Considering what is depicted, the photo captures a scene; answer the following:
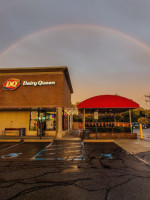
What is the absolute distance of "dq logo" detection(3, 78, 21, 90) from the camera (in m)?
Result: 17.3

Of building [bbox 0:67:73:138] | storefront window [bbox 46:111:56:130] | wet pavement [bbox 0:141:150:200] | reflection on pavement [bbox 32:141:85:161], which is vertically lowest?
reflection on pavement [bbox 32:141:85:161]

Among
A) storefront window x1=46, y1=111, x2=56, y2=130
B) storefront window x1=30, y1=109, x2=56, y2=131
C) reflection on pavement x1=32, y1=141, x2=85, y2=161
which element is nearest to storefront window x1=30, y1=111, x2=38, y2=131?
storefront window x1=30, y1=109, x2=56, y2=131

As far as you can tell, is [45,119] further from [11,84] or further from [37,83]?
[11,84]

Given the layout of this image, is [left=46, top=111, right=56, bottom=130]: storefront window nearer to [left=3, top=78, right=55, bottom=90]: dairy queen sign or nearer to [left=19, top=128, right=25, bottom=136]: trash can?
[left=19, top=128, right=25, bottom=136]: trash can

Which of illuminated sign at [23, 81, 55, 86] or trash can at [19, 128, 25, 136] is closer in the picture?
illuminated sign at [23, 81, 55, 86]

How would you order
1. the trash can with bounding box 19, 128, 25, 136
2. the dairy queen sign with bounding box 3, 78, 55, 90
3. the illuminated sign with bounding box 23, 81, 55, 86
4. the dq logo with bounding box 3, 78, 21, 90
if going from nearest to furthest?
1. the illuminated sign with bounding box 23, 81, 55, 86
2. the dairy queen sign with bounding box 3, 78, 55, 90
3. the dq logo with bounding box 3, 78, 21, 90
4. the trash can with bounding box 19, 128, 25, 136

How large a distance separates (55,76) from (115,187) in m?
14.8

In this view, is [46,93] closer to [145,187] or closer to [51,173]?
[51,173]

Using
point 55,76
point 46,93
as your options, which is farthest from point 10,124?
point 55,76

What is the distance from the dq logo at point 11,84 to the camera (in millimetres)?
17273

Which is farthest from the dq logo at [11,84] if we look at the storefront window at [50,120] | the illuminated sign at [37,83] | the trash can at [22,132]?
the trash can at [22,132]

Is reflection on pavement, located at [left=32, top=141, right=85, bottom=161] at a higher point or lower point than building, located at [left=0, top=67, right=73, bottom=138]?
lower

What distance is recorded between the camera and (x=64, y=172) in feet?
17.0

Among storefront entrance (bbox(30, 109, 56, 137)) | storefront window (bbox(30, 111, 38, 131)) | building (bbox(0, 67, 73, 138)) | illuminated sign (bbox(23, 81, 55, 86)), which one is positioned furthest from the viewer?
storefront window (bbox(30, 111, 38, 131))
